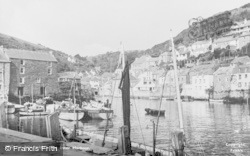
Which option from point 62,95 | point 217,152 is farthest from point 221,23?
point 217,152

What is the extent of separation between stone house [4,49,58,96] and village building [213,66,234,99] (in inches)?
1961

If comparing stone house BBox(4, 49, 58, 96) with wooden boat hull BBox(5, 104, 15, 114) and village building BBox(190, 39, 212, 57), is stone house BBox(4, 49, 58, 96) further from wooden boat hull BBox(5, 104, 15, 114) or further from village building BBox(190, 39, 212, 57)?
village building BBox(190, 39, 212, 57)

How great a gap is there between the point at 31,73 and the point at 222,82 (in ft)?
190

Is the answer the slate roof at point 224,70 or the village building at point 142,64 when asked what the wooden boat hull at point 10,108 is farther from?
the village building at point 142,64

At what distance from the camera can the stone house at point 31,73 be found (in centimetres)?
7269

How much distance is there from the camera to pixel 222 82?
10100 cm

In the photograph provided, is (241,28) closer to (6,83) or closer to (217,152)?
(6,83)

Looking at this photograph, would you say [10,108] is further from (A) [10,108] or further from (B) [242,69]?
(B) [242,69]

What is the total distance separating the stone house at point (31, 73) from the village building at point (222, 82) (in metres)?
49.8

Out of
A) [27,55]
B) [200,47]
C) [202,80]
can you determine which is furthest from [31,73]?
[200,47]

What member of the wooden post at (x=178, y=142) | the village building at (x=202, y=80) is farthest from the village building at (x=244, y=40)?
the wooden post at (x=178, y=142)

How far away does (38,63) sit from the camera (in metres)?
77.7

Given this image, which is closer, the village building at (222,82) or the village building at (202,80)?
the village building at (222,82)

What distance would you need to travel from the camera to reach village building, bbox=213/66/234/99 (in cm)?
9835
